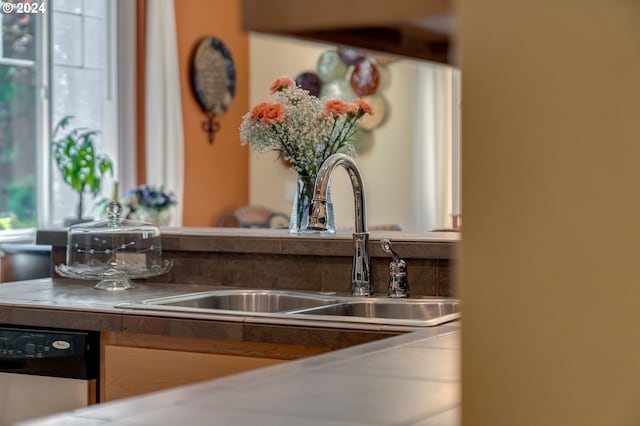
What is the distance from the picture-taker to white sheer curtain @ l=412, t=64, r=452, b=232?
23.5ft

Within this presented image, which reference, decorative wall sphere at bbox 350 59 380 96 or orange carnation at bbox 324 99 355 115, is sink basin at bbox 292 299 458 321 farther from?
decorative wall sphere at bbox 350 59 380 96

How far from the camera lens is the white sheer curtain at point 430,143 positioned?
7152 millimetres

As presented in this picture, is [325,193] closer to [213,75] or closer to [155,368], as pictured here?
[155,368]

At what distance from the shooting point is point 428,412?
1044 mm

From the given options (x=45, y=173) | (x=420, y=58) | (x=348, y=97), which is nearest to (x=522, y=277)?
(x=420, y=58)

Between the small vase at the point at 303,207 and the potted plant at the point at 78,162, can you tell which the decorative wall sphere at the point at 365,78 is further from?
the small vase at the point at 303,207

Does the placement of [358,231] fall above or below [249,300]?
above

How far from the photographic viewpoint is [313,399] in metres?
1.11

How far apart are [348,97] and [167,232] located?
13.2 feet

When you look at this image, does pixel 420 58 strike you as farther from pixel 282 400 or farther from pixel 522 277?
pixel 282 400

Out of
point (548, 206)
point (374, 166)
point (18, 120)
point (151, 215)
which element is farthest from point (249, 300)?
point (374, 166)

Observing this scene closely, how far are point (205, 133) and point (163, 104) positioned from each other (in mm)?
483

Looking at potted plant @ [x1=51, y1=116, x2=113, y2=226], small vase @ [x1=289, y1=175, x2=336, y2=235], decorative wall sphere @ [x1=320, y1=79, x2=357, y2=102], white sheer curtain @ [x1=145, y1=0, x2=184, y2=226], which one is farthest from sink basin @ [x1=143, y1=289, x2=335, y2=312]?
decorative wall sphere @ [x1=320, y1=79, x2=357, y2=102]

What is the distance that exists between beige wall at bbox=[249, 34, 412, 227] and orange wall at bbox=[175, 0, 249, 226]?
9cm
